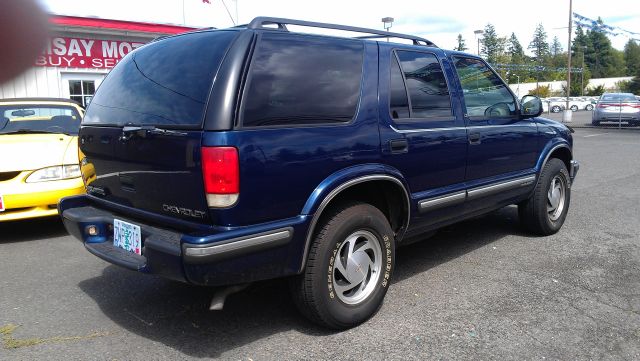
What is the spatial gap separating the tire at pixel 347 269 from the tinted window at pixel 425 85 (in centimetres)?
94

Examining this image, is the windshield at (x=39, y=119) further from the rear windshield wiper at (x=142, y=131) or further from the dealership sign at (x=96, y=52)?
the dealership sign at (x=96, y=52)

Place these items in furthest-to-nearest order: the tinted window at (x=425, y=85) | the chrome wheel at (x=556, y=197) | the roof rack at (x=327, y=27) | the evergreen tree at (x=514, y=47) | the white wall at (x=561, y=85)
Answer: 1. the evergreen tree at (x=514, y=47)
2. the white wall at (x=561, y=85)
3. the chrome wheel at (x=556, y=197)
4. the tinted window at (x=425, y=85)
5. the roof rack at (x=327, y=27)

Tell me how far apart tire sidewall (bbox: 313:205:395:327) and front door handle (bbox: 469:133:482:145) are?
1.18 metres

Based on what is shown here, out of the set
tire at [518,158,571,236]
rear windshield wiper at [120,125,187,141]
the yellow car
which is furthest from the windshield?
tire at [518,158,571,236]

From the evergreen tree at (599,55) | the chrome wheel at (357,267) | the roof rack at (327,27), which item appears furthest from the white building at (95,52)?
the evergreen tree at (599,55)

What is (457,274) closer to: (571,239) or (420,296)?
(420,296)

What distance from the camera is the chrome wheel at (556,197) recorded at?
5449mm

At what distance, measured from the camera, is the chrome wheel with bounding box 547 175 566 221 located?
5.45 metres

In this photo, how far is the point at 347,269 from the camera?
338cm

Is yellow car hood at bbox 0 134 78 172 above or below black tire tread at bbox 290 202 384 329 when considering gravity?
above

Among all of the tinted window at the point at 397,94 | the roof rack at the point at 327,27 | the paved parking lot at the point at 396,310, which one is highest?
the roof rack at the point at 327,27

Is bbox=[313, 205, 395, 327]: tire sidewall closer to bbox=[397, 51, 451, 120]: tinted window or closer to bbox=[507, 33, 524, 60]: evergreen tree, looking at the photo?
bbox=[397, 51, 451, 120]: tinted window

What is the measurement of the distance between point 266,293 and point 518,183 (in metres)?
2.54

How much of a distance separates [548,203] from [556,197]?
0.55ft
